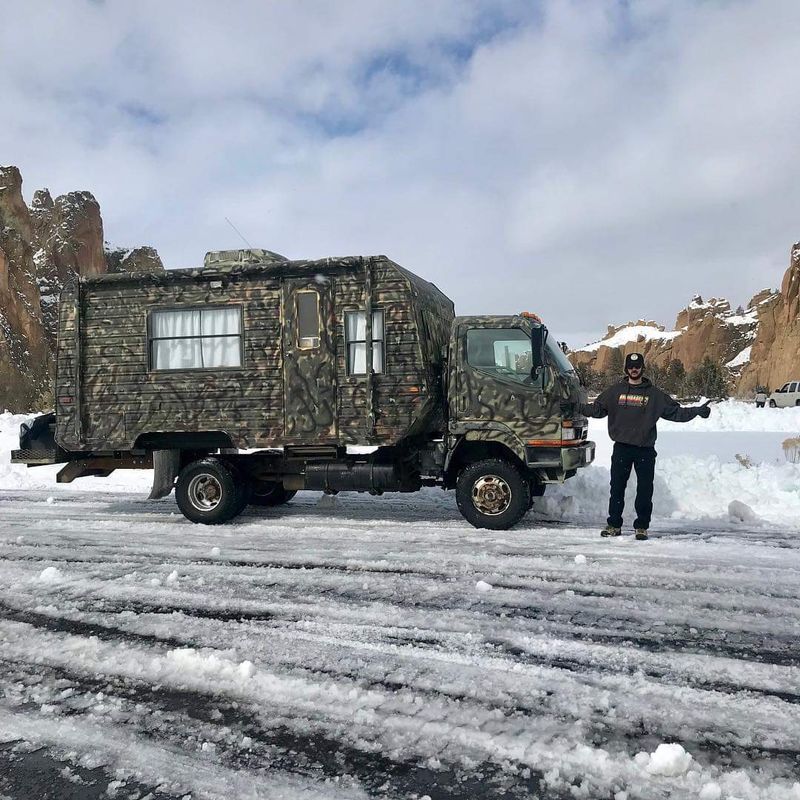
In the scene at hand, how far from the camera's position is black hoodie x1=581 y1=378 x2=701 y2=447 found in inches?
265

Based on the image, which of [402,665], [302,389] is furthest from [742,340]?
[402,665]

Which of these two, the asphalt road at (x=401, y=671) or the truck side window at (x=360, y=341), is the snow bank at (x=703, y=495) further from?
the truck side window at (x=360, y=341)

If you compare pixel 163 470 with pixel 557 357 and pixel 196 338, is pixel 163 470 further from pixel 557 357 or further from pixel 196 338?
pixel 557 357

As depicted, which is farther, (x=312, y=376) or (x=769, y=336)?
(x=769, y=336)

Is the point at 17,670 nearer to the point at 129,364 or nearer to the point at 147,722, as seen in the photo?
the point at 147,722

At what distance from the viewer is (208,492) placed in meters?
7.80

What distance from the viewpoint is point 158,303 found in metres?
7.59

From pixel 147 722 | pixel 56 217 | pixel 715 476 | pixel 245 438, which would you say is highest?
pixel 56 217

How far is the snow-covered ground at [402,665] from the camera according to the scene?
2.32 metres

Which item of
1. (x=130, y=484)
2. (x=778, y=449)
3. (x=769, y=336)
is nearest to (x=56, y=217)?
(x=130, y=484)

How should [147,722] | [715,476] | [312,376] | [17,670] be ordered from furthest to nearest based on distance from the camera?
1. [715,476]
2. [312,376]
3. [17,670]
4. [147,722]

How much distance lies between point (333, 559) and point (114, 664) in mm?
2494

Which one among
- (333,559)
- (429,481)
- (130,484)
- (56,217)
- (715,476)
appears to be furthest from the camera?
(56,217)

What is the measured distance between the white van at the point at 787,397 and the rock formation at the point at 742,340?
17.2 metres
